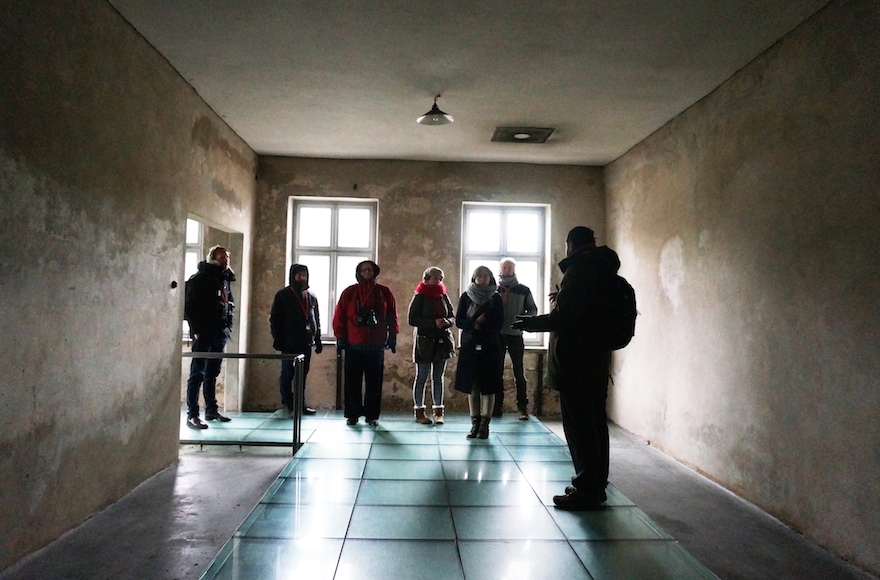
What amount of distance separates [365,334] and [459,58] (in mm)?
2508

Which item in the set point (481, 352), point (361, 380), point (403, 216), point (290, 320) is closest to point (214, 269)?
point (290, 320)

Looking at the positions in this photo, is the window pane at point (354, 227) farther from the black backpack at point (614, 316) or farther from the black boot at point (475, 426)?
the black backpack at point (614, 316)

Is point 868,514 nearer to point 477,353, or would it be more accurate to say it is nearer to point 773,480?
point 773,480

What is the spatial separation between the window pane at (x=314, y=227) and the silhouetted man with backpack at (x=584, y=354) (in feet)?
12.9

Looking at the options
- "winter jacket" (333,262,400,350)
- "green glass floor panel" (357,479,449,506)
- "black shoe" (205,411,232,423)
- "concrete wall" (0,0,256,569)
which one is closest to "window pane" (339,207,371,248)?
"winter jacket" (333,262,400,350)

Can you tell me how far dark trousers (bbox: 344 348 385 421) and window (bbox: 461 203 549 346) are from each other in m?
1.90

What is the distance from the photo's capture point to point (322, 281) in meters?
6.32

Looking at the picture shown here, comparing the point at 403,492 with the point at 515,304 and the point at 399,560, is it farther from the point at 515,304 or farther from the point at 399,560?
the point at 515,304

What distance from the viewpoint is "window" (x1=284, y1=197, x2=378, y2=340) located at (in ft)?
20.7

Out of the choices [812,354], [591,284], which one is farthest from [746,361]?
[591,284]

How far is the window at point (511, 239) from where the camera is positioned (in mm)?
6391

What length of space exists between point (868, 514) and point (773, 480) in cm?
68

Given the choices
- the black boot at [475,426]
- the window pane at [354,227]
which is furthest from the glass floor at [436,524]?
the window pane at [354,227]

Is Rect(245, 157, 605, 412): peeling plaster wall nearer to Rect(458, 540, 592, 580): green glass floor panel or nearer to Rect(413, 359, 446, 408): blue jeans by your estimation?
Rect(413, 359, 446, 408): blue jeans
